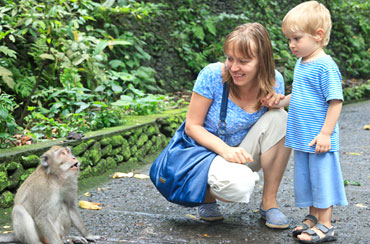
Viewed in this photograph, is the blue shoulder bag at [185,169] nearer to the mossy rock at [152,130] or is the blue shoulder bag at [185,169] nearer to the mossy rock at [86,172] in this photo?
the mossy rock at [86,172]

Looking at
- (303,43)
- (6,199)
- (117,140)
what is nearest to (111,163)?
(117,140)

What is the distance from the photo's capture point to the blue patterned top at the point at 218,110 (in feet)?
11.4

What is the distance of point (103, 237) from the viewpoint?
10.9 ft

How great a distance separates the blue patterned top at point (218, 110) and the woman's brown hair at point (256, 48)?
0.09 metres

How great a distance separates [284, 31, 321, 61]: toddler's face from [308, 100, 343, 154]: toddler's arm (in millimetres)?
365

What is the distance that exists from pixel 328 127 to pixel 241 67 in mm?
684

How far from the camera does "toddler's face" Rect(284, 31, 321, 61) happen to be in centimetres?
312

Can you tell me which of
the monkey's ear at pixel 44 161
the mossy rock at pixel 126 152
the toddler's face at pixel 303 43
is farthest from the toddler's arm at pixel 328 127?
the mossy rock at pixel 126 152

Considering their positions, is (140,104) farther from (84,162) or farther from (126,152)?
(84,162)

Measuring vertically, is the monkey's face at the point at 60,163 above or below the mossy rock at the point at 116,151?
above

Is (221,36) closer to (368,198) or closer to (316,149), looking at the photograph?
(368,198)

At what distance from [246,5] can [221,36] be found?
1901mm

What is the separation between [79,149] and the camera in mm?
4715

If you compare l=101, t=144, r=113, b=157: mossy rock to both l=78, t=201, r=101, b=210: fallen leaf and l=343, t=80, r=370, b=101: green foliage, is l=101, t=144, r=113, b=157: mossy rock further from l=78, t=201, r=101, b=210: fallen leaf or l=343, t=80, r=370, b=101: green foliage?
l=343, t=80, r=370, b=101: green foliage
